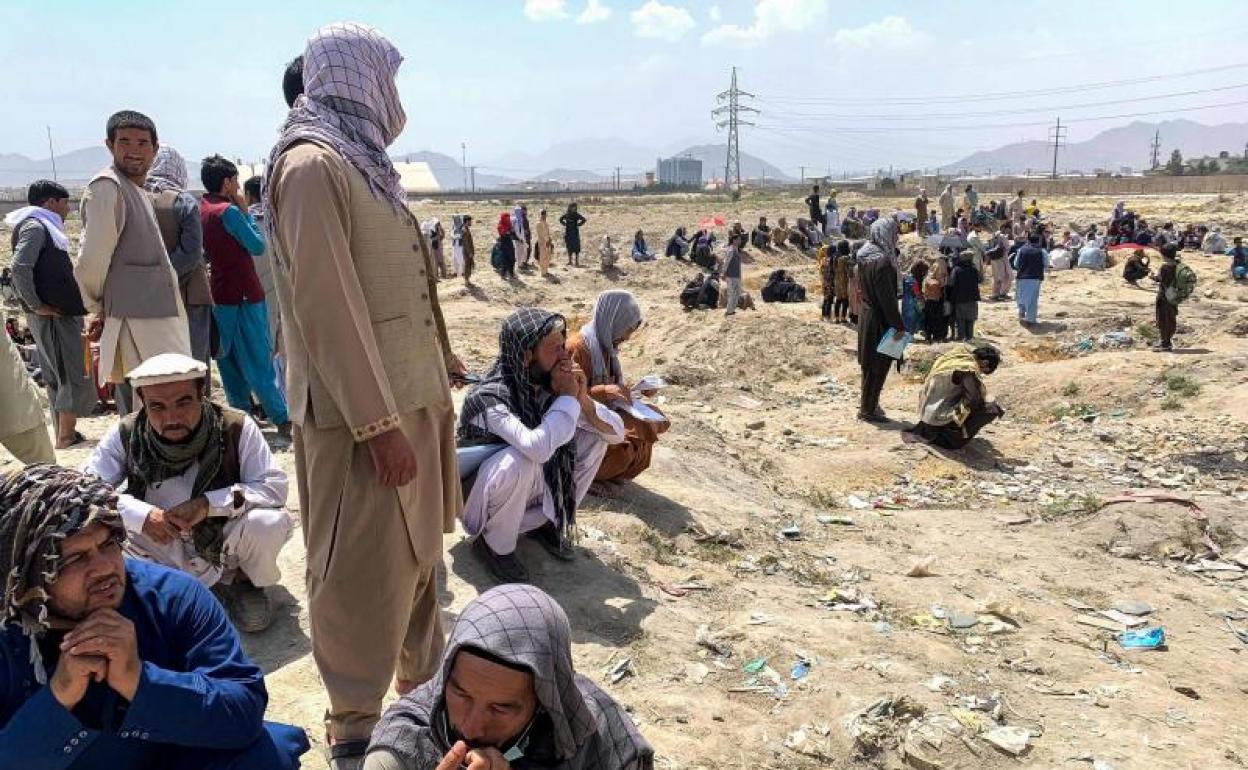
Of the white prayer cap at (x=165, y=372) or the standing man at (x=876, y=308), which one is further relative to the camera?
the standing man at (x=876, y=308)

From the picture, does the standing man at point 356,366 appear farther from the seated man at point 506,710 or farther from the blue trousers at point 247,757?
the seated man at point 506,710

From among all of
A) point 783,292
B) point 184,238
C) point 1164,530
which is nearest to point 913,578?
point 1164,530

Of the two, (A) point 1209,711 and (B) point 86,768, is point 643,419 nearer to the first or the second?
(A) point 1209,711

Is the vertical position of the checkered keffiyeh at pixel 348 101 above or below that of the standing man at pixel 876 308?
above

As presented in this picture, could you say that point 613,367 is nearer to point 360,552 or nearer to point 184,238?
point 184,238

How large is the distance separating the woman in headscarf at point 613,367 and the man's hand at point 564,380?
2.45 feet

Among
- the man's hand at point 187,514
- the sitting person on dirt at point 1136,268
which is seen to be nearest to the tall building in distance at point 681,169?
the sitting person on dirt at point 1136,268

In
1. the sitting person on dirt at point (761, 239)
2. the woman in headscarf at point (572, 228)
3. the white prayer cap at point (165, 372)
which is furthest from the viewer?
the sitting person on dirt at point (761, 239)

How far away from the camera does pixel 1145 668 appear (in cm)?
368

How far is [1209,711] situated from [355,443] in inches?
129

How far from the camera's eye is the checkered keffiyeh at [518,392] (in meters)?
3.56

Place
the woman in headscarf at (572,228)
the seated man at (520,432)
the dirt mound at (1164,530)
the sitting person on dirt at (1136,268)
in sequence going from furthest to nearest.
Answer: the woman in headscarf at (572,228) < the sitting person on dirt at (1136,268) < the dirt mound at (1164,530) < the seated man at (520,432)

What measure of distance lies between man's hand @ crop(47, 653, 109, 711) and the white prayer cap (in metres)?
1.27

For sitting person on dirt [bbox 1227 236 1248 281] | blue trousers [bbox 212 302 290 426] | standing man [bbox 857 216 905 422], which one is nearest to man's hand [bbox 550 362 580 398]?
blue trousers [bbox 212 302 290 426]
